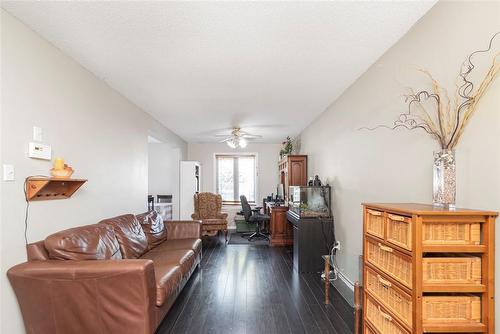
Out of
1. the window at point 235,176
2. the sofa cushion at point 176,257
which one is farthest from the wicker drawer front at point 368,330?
the window at point 235,176

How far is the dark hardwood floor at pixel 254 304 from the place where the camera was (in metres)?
2.54

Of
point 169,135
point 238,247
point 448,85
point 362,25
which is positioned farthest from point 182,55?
point 238,247

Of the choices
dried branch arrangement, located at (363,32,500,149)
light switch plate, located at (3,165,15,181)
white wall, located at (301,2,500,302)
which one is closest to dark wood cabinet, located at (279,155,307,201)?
white wall, located at (301,2,500,302)

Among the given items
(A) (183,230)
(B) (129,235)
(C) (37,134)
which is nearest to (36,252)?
(C) (37,134)

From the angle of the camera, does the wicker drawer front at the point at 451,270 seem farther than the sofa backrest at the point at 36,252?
No

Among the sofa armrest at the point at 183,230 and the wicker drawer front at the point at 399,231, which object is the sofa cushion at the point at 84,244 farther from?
the wicker drawer front at the point at 399,231

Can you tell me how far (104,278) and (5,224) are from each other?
0.74m

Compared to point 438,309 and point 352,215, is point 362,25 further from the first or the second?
point 352,215

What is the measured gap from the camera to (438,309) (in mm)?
1449

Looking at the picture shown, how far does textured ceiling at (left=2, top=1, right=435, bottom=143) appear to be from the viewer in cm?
190

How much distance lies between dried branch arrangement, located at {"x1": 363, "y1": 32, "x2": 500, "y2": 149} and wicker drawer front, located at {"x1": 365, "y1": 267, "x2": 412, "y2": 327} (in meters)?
0.92

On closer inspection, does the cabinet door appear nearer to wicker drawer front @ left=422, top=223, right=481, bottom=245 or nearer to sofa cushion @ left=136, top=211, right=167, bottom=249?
sofa cushion @ left=136, top=211, right=167, bottom=249

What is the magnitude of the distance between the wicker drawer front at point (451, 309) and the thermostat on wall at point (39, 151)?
8.92 feet

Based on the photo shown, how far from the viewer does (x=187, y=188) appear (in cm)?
690
